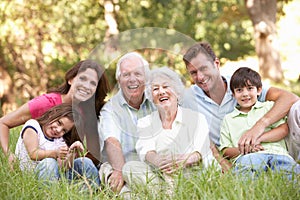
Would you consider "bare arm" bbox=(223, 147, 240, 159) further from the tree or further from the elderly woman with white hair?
the tree

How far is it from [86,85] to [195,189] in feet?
3.44

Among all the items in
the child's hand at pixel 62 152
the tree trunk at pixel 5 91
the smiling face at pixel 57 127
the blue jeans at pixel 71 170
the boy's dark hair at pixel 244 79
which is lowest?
the blue jeans at pixel 71 170

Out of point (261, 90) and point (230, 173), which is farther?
point (261, 90)

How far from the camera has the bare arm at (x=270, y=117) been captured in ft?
9.64

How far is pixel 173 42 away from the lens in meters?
3.29

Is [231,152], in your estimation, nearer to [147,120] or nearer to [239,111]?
[239,111]

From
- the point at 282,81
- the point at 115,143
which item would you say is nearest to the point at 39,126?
the point at 115,143

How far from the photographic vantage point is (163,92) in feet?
9.48

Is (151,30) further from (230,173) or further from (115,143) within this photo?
(230,173)

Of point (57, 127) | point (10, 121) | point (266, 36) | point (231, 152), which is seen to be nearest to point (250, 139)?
point (231, 152)

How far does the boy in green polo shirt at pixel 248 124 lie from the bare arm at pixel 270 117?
0.02 m

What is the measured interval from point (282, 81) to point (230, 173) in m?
8.70

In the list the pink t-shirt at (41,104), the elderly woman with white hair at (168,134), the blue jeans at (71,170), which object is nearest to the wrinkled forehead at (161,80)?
the elderly woman with white hair at (168,134)

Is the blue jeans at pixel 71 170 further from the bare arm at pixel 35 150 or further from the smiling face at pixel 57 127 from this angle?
the smiling face at pixel 57 127
